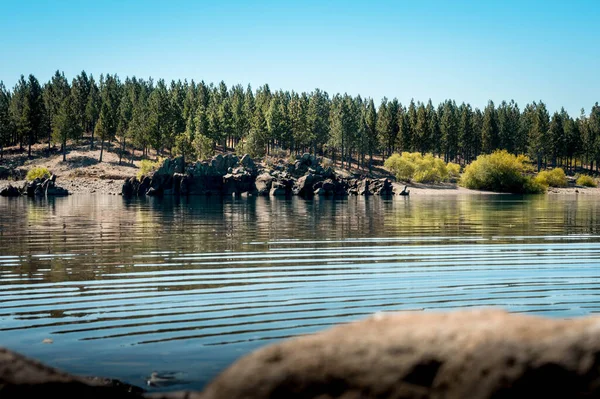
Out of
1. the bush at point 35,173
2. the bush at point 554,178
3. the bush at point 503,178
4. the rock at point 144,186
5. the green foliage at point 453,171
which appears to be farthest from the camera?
the green foliage at point 453,171

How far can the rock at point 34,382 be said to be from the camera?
6348 mm

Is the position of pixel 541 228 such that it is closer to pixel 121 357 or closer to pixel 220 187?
pixel 121 357

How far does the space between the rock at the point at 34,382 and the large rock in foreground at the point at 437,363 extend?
6.75 feet

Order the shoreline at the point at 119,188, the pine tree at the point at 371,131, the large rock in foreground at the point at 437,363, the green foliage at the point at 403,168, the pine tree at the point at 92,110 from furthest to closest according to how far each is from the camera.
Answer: the pine tree at the point at 371,131
the pine tree at the point at 92,110
the green foliage at the point at 403,168
the shoreline at the point at 119,188
the large rock in foreground at the point at 437,363

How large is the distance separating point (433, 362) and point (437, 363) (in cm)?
3

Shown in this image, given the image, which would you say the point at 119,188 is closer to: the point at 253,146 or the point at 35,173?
the point at 35,173

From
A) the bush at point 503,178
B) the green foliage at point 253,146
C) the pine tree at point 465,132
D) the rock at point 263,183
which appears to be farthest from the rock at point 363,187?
the pine tree at point 465,132

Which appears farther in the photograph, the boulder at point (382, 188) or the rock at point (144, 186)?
the boulder at point (382, 188)

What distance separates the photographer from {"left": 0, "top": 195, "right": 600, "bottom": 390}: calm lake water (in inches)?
456

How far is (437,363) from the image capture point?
16.6 feet

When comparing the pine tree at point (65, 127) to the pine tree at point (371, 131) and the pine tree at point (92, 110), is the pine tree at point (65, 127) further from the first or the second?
the pine tree at point (371, 131)

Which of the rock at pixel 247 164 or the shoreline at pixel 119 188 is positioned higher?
the rock at pixel 247 164

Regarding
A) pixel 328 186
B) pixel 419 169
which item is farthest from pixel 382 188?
pixel 419 169

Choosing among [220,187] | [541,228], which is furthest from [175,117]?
[541,228]
